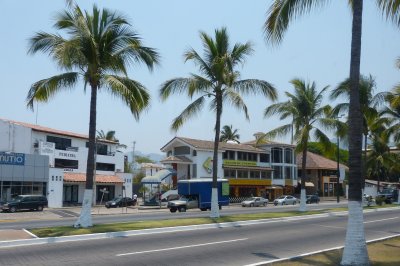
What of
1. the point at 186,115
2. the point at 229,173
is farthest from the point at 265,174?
the point at 186,115

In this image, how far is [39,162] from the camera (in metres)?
50.1

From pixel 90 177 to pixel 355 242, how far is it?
12133 millimetres

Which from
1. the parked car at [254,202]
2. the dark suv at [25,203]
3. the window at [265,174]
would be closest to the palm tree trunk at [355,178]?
the dark suv at [25,203]

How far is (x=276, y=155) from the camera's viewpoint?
76.9m

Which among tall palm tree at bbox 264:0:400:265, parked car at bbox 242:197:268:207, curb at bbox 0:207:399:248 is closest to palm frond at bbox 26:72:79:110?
curb at bbox 0:207:399:248

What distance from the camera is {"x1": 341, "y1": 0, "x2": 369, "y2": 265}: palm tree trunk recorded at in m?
10.9

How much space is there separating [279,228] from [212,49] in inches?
388

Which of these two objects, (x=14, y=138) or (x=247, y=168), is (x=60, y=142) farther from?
(x=247, y=168)

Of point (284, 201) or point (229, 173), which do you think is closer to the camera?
point (284, 201)

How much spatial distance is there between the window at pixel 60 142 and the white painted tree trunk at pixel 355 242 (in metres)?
47.6

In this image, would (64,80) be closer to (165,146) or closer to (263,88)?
(263,88)

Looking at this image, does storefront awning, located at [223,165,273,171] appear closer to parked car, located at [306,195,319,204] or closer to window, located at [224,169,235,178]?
window, located at [224,169,235,178]

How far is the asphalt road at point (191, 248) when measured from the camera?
1307cm

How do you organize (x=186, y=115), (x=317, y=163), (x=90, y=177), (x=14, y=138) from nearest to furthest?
1. (x=90, y=177)
2. (x=186, y=115)
3. (x=14, y=138)
4. (x=317, y=163)
